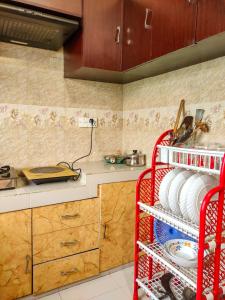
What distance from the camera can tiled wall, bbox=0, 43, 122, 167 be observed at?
171 cm

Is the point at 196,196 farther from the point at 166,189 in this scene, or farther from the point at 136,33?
Answer: the point at 136,33

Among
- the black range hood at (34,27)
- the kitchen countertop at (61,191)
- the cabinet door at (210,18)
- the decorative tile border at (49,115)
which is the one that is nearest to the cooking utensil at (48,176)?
the kitchen countertop at (61,191)

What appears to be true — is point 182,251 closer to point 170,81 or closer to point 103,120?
point 170,81

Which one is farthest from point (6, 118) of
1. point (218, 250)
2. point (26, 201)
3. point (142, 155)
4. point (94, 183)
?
point (218, 250)

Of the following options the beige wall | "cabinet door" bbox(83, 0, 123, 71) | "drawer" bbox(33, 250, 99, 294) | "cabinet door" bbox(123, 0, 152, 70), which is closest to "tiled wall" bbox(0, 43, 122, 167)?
the beige wall

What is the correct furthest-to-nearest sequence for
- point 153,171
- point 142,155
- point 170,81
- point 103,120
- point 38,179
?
point 103,120
point 142,155
point 170,81
point 38,179
point 153,171

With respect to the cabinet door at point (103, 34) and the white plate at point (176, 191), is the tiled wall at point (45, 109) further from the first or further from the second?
the white plate at point (176, 191)

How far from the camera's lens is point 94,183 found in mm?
1522

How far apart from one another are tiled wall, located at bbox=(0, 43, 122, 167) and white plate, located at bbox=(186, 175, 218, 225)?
1207mm

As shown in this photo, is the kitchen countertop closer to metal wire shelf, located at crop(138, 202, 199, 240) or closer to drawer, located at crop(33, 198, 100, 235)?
drawer, located at crop(33, 198, 100, 235)

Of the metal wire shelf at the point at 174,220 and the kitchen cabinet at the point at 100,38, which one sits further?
the kitchen cabinet at the point at 100,38

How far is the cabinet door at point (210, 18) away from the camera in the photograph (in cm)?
94

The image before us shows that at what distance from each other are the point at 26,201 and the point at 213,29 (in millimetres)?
1274

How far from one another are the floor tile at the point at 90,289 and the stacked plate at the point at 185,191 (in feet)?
2.55
